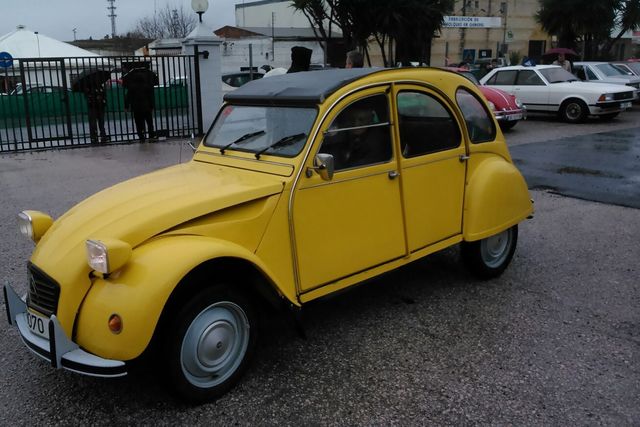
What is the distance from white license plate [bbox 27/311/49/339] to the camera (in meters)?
3.15

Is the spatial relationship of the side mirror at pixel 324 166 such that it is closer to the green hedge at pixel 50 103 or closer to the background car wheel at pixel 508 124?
the green hedge at pixel 50 103

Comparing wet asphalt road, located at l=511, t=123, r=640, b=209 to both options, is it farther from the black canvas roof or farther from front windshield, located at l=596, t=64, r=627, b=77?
front windshield, located at l=596, t=64, r=627, b=77

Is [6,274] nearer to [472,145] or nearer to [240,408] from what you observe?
[240,408]

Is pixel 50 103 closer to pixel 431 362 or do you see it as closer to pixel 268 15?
pixel 431 362

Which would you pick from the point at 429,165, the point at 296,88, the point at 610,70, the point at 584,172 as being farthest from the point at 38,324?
the point at 610,70

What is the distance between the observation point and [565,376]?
11.9ft

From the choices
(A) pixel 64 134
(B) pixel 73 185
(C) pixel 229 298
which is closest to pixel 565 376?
(C) pixel 229 298

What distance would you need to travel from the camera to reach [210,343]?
3248mm

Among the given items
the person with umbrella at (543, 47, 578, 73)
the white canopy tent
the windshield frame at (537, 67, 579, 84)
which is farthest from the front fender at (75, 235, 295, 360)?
the white canopy tent

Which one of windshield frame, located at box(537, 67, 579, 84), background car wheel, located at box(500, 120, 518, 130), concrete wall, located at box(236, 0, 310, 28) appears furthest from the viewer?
concrete wall, located at box(236, 0, 310, 28)

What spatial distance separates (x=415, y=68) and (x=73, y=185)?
6.54 meters

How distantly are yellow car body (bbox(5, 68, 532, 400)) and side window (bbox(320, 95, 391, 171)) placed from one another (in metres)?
0.02

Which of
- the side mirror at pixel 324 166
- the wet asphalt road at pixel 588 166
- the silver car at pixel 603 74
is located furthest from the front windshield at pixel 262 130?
the silver car at pixel 603 74

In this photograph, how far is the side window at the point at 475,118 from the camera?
4820 millimetres
